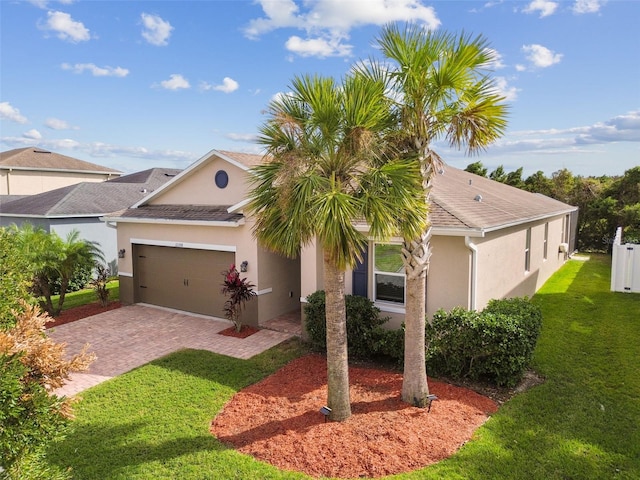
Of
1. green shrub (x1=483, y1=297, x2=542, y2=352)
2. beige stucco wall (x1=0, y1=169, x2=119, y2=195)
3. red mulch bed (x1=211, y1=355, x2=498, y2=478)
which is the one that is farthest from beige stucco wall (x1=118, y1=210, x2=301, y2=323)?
beige stucco wall (x1=0, y1=169, x2=119, y2=195)

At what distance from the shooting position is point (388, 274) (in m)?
10.8

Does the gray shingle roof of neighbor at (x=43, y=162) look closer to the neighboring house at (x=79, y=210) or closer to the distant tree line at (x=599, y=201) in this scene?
the neighboring house at (x=79, y=210)

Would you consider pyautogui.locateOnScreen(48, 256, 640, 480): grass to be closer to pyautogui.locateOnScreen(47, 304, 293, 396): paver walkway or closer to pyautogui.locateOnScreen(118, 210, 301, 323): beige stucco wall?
pyautogui.locateOnScreen(47, 304, 293, 396): paver walkway

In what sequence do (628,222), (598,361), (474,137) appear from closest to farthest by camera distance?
(474,137) < (598,361) < (628,222)

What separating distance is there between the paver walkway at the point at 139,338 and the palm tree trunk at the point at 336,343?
4158 millimetres

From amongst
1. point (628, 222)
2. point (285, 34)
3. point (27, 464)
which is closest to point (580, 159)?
point (628, 222)

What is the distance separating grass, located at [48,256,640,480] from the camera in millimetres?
5863

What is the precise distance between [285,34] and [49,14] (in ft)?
24.5

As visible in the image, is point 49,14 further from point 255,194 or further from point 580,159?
point 580,159

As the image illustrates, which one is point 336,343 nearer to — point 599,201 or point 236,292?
point 236,292

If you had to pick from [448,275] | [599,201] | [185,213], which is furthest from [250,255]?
[599,201]

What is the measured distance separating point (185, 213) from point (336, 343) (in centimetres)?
947

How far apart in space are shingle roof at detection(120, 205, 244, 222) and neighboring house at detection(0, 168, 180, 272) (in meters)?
5.72

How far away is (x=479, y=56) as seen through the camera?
6.53 meters
